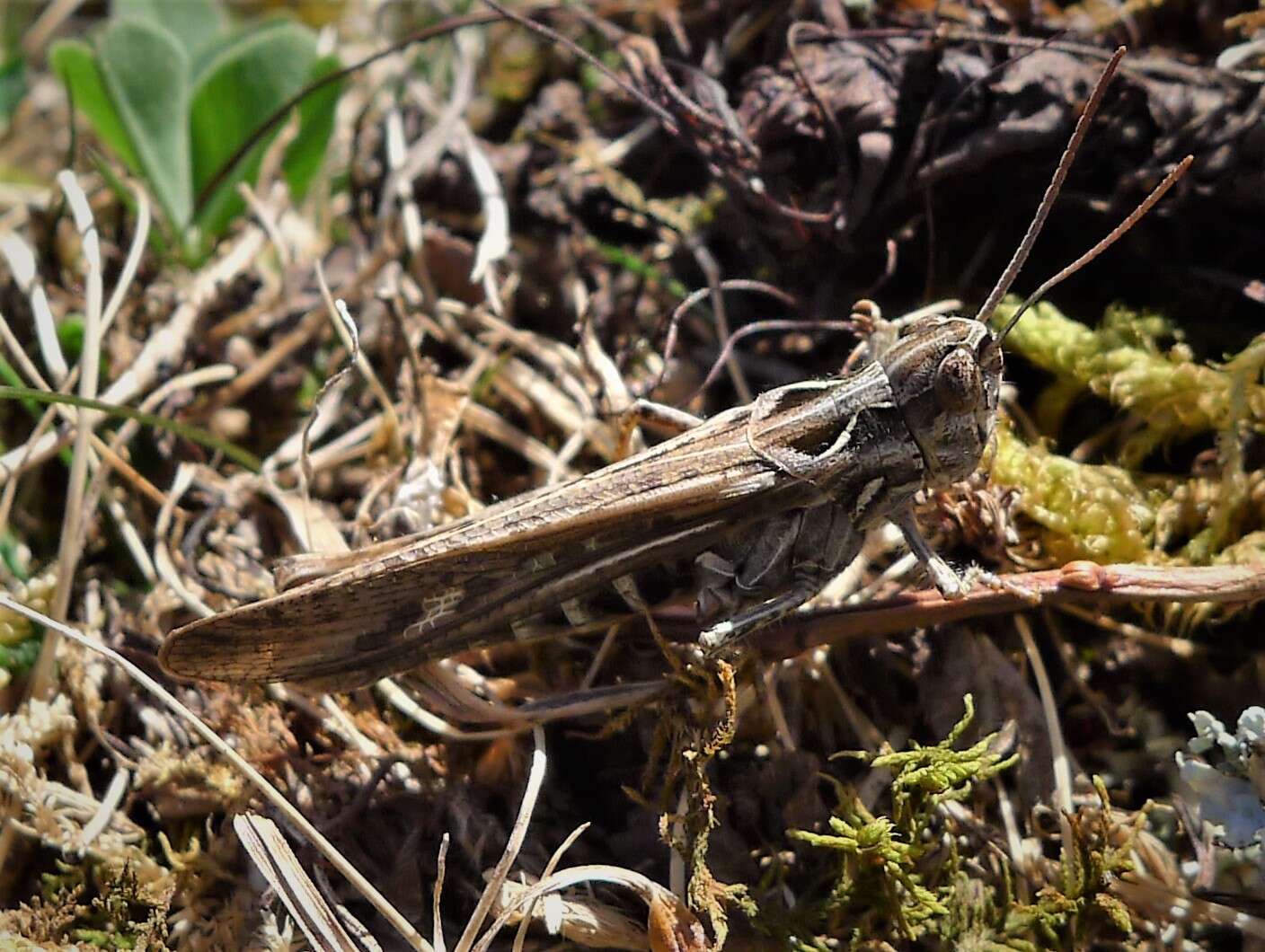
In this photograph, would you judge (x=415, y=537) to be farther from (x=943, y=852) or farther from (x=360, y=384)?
(x=943, y=852)

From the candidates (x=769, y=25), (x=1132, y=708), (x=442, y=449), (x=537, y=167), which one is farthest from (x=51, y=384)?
(x=1132, y=708)

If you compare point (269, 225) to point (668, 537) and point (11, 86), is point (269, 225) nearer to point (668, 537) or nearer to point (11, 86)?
point (11, 86)

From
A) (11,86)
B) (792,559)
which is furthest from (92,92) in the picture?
(792,559)

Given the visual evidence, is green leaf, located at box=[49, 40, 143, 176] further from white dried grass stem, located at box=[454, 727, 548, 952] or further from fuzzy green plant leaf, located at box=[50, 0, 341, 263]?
white dried grass stem, located at box=[454, 727, 548, 952]

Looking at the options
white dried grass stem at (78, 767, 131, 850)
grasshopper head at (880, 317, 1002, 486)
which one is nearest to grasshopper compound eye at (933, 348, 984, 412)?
grasshopper head at (880, 317, 1002, 486)

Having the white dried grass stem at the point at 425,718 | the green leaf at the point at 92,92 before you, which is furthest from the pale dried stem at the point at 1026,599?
the green leaf at the point at 92,92

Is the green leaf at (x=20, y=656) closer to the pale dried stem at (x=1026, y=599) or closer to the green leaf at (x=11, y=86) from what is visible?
the pale dried stem at (x=1026, y=599)

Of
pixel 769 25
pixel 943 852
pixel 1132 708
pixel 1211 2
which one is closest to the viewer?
pixel 943 852
